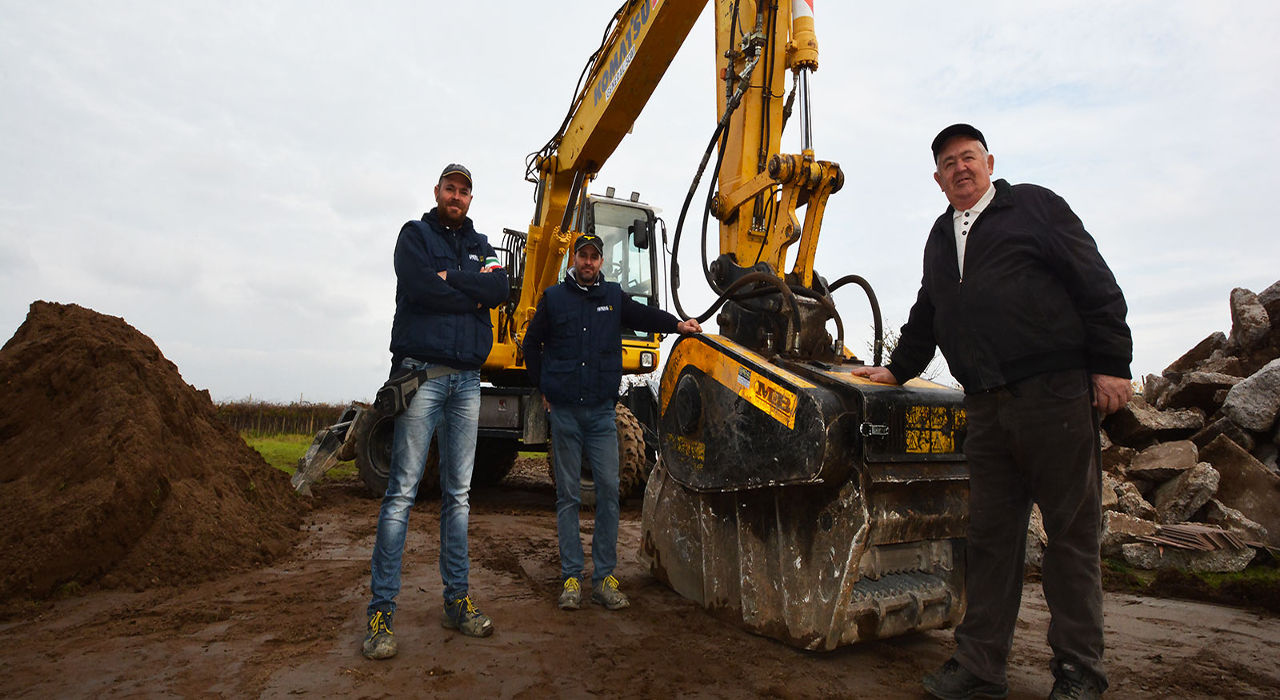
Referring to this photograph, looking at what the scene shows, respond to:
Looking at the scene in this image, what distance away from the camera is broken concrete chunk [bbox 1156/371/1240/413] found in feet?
21.8

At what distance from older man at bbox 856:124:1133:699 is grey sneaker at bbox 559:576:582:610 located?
1.62m

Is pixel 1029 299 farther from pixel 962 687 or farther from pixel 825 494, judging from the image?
pixel 962 687

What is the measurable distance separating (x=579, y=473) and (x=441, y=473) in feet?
2.43

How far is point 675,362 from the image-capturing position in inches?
135

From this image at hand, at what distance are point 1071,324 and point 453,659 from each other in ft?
7.92

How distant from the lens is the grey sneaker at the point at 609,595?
3393 millimetres

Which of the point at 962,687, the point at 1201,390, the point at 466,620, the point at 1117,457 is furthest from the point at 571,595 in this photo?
the point at 1201,390

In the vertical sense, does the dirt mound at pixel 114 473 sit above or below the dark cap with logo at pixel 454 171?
below

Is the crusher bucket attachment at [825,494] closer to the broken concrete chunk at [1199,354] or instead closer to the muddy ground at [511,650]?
the muddy ground at [511,650]

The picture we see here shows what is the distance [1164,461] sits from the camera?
5668mm

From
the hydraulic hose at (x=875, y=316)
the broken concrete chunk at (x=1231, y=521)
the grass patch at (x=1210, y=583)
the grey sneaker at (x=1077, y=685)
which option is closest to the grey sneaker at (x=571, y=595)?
the hydraulic hose at (x=875, y=316)

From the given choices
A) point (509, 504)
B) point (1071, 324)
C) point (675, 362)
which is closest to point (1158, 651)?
point (1071, 324)

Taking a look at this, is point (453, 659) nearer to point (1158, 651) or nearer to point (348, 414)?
point (1158, 651)

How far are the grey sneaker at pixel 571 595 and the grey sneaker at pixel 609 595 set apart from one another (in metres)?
0.09
